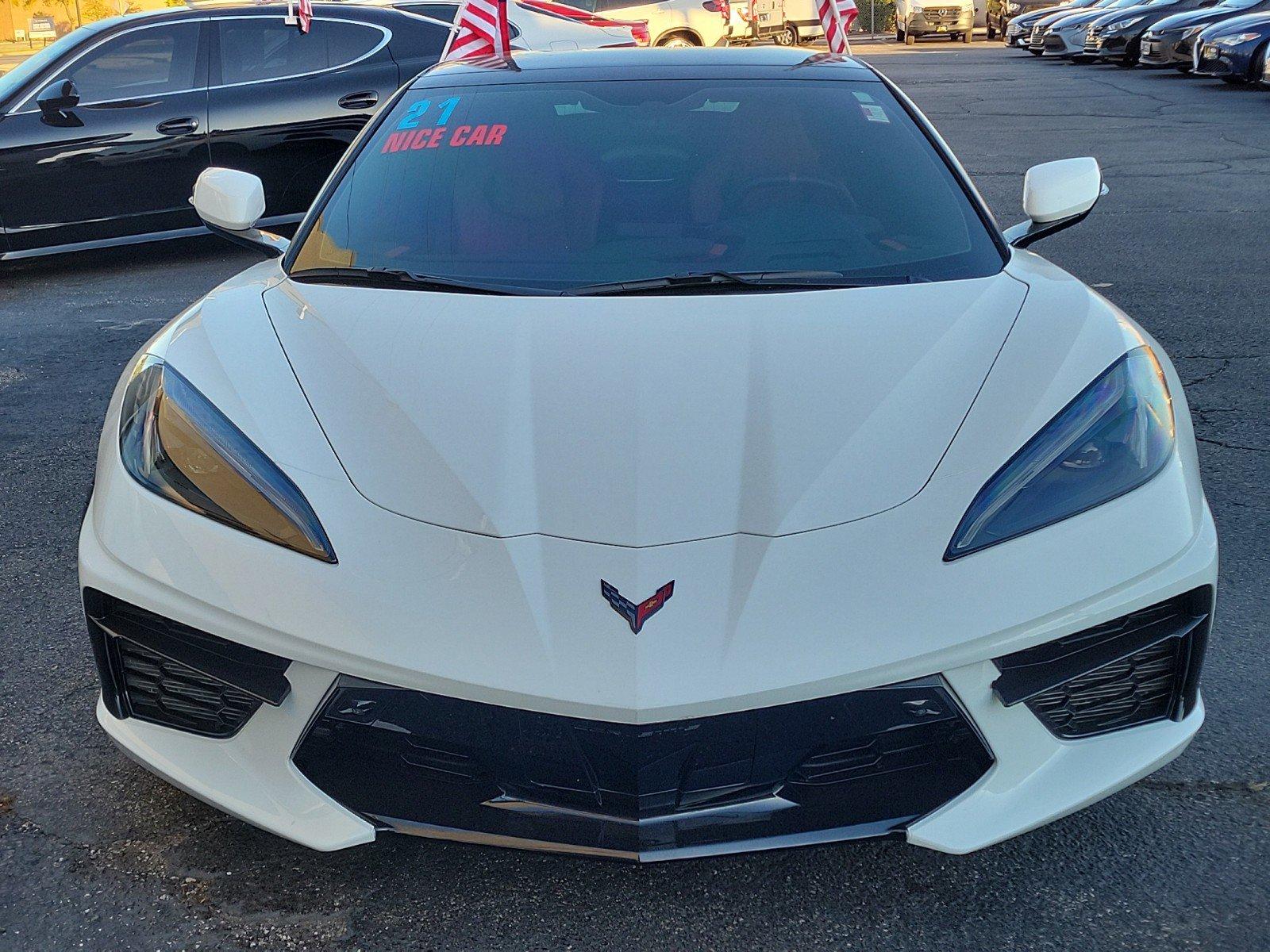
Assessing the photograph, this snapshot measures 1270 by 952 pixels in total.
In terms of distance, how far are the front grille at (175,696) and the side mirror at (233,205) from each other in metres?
1.40

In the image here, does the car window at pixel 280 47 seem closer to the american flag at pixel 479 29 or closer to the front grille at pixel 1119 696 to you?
the american flag at pixel 479 29

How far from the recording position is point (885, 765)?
70.2 inches

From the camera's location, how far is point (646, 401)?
2.13 meters

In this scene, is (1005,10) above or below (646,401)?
below

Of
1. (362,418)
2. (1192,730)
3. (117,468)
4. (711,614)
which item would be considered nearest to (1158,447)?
(1192,730)

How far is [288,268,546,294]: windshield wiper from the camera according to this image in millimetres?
2613

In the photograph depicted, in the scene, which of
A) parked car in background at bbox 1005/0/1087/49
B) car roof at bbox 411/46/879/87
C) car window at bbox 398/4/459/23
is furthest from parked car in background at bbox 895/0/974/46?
car roof at bbox 411/46/879/87

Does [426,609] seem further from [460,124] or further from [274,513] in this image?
[460,124]

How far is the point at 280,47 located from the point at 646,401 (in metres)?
6.17

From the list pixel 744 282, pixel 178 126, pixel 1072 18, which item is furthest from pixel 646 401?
pixel 1072 18

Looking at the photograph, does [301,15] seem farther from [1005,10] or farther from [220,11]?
[1005,10]

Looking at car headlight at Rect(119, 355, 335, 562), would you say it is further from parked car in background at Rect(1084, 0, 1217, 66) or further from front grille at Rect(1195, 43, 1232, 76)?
parked car in background at Rect(1084, 0, 1217, 66)

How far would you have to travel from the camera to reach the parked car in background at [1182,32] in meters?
17.9

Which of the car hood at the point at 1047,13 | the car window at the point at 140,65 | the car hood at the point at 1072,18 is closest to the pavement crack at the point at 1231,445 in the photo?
the car window at the point at 140,65
